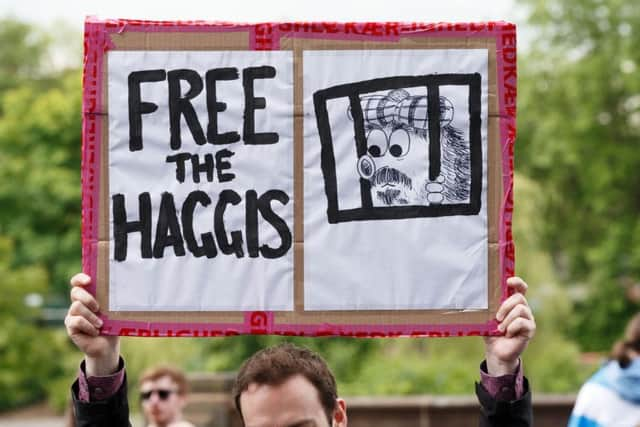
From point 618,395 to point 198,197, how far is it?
3508 millimetres

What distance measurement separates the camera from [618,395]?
19.4 ft

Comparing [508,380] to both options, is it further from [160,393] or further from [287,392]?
[160,393]

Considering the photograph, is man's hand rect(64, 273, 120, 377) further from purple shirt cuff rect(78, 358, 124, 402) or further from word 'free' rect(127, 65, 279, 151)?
word 'free' rect(127, 65, 279, 151)

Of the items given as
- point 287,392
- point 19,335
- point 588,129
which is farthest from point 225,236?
point 588,129

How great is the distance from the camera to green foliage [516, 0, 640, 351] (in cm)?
2703

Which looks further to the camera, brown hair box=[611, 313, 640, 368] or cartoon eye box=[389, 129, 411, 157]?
brown hair box=[611, 313, 640, 368]

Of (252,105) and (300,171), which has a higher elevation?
(252,105)

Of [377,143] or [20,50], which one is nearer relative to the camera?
[377,143]

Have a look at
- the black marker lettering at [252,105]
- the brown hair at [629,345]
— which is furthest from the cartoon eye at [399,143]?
the brown hair at [629,345]

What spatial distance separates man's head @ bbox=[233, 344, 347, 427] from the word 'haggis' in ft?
1.01

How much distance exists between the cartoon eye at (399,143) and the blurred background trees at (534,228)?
11252 millimetres

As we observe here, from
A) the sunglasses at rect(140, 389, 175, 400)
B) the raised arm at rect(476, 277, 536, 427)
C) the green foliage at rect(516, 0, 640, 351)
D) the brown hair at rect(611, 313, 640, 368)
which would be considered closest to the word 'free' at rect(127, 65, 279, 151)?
the raised arm at rect(476, 277, 536, 427)

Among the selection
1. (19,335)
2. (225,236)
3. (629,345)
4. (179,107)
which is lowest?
(19,335)

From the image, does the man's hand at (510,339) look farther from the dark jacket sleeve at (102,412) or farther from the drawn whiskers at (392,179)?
the dark jacket sleeve at (102,412)
